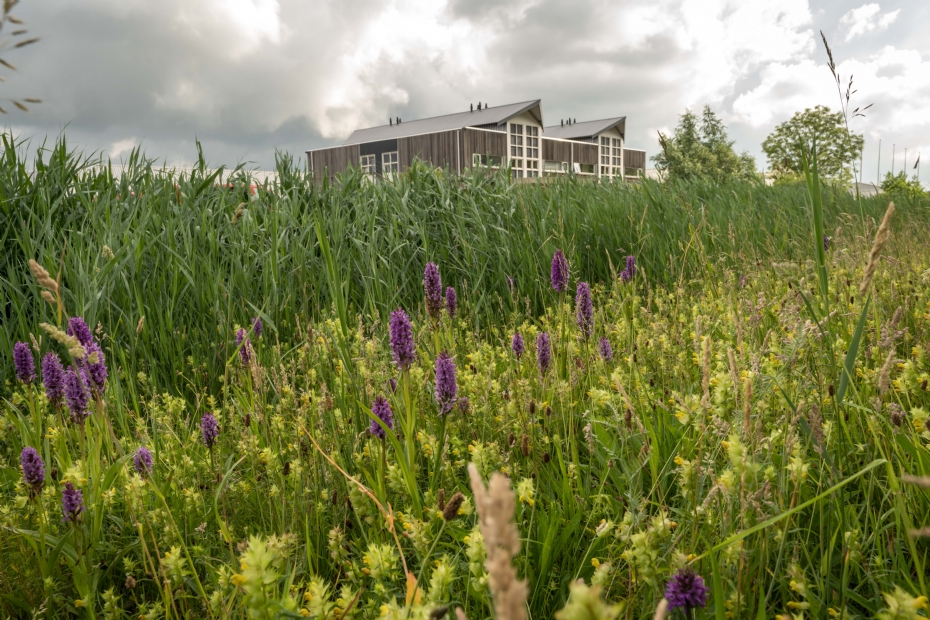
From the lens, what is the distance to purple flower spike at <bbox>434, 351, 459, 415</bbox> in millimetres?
1831

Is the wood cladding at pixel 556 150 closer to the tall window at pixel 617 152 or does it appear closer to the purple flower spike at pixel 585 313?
the tall window at pixel 617 152

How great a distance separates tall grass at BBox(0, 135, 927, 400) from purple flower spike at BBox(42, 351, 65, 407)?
107 cm

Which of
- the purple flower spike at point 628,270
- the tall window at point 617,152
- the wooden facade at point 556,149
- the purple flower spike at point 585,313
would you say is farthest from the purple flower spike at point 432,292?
the tall window at point 617,152

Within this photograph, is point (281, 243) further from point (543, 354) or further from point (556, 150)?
point (556, 150)

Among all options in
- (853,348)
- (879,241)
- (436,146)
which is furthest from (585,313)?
(436,146)

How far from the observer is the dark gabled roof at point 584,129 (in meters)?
61.5

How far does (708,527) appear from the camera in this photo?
5.03 feet

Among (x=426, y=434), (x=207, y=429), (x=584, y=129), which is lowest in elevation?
(x=426, y=434)

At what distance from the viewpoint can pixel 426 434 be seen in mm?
2297

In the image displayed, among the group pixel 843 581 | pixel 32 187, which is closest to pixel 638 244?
pixel 843 581

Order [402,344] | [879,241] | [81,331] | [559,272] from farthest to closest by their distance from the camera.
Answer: [559,272] → [81,331] → [402,344] → [879,241]

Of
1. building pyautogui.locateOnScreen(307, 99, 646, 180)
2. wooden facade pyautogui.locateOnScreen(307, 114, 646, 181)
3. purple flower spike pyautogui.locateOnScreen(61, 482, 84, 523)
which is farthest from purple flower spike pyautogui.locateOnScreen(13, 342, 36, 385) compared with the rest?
building pyautogui.locateOnScreen(307, 99, 646, 180)

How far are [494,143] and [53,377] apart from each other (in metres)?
46.4

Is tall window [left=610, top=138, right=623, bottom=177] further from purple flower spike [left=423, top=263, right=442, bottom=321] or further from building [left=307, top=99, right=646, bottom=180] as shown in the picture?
purple flower spike [left=423, top=263, right=442, bottom=321]
